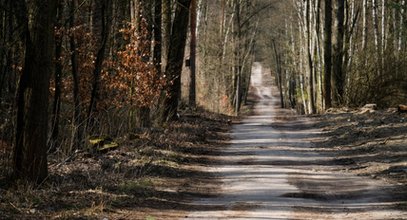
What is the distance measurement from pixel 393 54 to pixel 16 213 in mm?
21163

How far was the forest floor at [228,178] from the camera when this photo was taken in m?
8.82

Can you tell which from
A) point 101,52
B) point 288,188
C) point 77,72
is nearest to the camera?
point 288,188

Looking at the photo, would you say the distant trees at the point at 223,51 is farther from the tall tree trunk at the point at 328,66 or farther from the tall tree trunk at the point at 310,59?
the tall tree trunk at the point at 328,66

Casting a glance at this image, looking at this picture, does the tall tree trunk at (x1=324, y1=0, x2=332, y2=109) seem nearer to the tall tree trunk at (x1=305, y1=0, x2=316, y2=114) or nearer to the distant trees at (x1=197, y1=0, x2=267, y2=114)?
the tall tree trunk at (x1=305, y1=0, x2=316, y2=114)

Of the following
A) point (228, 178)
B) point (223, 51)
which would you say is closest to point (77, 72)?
point (228, 178)

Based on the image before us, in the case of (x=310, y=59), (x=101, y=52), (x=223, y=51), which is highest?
(x=223, y=51)

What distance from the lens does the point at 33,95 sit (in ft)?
A: 30.2

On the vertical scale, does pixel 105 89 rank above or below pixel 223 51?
below

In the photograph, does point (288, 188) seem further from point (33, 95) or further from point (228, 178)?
point (33, 95)

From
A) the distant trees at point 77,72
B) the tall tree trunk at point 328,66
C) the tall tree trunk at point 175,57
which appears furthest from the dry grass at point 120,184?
the tall tree trunk at point 328,66

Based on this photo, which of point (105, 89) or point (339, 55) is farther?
point (339, 55)

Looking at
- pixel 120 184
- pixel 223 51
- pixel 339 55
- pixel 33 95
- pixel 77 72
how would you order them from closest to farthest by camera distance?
pixel 33 95 < pixel 120 184 < pixel 77 72 < pixel 339 55 < pixel 223 51

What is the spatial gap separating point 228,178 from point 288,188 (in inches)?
67.3

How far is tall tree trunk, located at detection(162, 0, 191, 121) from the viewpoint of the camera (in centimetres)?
2033
